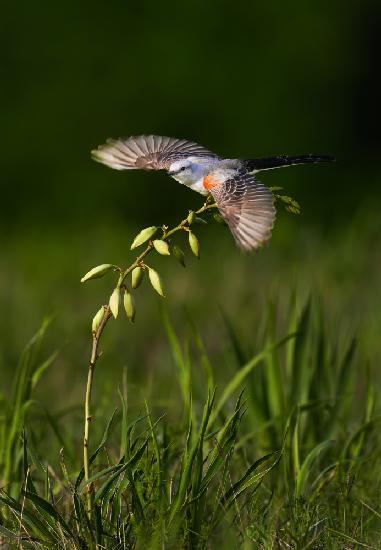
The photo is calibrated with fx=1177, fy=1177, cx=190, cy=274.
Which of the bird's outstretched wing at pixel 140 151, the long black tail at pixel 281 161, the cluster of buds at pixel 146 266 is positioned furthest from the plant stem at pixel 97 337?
the bird's outstretched wing at pixel 140 151

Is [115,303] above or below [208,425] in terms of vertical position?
above

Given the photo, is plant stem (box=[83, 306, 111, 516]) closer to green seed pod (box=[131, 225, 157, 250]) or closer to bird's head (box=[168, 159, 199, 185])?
green seed pod (box=[131, 225, 157, 250])

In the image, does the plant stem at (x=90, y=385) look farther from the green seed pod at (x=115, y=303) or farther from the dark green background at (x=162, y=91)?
the dark green background at (x=162, y=91)

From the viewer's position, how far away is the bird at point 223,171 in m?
2.29

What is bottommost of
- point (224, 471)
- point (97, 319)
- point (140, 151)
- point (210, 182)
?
point (224, 471)

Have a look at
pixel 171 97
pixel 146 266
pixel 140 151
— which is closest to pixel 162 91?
pixel 171 97

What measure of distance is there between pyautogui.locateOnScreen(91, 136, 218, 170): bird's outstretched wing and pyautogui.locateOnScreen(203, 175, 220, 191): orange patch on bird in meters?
0.29

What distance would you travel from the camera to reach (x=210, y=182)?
98.7 inches

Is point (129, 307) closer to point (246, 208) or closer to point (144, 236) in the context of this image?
point (144, 236)

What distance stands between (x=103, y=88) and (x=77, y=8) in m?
0.87

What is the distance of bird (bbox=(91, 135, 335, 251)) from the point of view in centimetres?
229

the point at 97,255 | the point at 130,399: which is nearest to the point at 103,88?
the point at 97,255

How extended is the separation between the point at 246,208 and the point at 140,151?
2.08 feet

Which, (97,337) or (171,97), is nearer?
(97,337)
